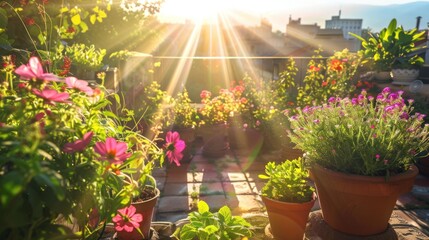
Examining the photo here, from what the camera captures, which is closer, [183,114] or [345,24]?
[183,114]

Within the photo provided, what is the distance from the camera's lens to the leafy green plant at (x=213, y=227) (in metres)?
1.49

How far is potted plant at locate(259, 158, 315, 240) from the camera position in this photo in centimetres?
198

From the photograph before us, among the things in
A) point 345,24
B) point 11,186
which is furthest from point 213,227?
point 345,24

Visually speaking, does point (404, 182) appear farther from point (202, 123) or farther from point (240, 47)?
point (240, 47)

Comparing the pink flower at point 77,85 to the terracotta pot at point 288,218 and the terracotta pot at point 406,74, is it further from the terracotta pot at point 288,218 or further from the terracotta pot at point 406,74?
the terracotta pot at point 406,74

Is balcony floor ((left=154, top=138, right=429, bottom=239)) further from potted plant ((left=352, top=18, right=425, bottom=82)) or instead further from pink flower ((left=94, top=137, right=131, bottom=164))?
potted plant ((left=352, top=18, right=425, bottom=82))

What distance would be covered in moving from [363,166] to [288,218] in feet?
1.76

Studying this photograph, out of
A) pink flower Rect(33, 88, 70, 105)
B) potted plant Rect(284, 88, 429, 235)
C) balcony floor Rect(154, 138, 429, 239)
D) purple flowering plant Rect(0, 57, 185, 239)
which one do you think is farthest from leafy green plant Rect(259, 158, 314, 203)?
pink flower Rect(33, 88, 70, 105)

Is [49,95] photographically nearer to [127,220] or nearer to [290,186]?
[127,220]

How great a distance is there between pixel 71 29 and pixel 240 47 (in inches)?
964

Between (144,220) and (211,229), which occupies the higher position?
(211,229)

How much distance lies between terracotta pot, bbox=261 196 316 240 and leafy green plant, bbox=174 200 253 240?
0.43 meters

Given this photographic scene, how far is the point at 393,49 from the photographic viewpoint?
5.04 m

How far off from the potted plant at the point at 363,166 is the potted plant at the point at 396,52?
3253 millimetres
